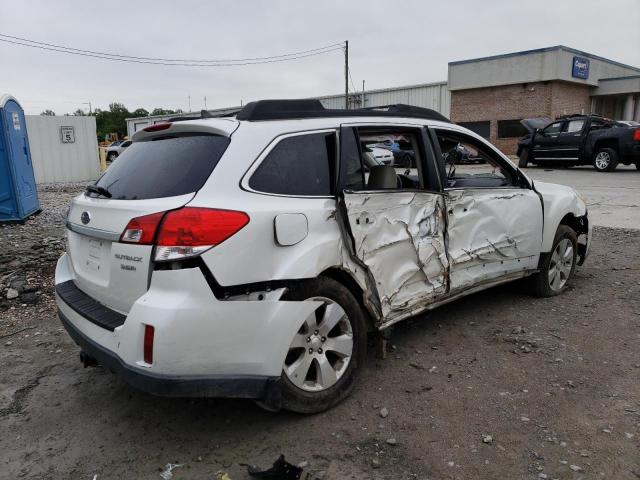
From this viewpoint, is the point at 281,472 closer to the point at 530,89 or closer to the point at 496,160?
the point at 496,160

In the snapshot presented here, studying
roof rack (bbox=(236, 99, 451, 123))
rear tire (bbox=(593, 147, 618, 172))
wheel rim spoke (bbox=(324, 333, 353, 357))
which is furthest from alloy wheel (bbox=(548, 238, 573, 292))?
rear tire (bbox=(593, 147, 618, 172))

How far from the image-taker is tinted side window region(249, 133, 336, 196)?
2801 mm

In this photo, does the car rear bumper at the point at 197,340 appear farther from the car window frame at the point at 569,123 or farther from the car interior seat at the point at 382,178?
the car window frame at the point at 569,123

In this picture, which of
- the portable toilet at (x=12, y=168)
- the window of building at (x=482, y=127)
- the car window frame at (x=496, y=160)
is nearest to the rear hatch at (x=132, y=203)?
the car window frame at (x=496, y=160)

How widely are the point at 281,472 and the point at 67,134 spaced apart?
19363 millimetres

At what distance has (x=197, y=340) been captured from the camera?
8.03 ft

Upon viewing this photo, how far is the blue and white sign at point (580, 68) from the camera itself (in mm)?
28453

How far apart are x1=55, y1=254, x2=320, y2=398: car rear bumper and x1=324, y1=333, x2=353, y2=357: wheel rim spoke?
321mm

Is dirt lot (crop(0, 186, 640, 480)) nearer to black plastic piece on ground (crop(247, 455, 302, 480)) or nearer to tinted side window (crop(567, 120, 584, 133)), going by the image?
black plastic piece on ground (crop(247, 455, 302, 480))

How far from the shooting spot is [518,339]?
4.04m

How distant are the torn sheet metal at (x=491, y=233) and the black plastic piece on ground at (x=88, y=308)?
233cm

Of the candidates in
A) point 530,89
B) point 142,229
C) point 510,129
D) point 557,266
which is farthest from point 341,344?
point 510,129

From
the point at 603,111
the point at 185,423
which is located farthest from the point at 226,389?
the point at 603,111

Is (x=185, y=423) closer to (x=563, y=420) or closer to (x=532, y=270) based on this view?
(x=563, y=420)
